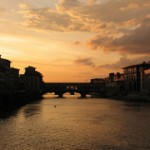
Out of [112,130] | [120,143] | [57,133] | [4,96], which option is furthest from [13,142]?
[4,96]

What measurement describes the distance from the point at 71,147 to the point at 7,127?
18.9 metres

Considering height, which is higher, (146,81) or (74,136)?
(146,81)

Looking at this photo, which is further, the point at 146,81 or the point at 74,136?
the point at 146,81

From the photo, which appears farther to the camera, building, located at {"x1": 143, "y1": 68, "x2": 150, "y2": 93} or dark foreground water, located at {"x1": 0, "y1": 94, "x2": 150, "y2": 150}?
building, located at {"x1": 143, "y1": 68, "x2": 150, "y2": 93}

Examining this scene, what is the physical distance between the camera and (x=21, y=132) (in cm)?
5441

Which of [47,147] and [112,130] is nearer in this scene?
[47,147]

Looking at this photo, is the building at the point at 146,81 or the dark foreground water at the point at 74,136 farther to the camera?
Result: the building at the point at 146,81

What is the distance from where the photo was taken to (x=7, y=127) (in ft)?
195

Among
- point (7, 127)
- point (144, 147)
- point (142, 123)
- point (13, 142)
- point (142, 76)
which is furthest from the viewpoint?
point (142, 76)

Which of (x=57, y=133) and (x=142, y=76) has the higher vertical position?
(x=142, y=76)

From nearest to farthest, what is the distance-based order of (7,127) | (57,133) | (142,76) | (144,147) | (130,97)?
(144,147) → (57,133) → (7,127) → (130,97) → (142,76)

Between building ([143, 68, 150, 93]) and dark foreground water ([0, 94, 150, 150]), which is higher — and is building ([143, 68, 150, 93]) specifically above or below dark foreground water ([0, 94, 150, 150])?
above

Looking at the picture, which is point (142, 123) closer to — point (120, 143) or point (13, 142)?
point (120, 143)

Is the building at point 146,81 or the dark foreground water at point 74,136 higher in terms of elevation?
the building at point 146,81
